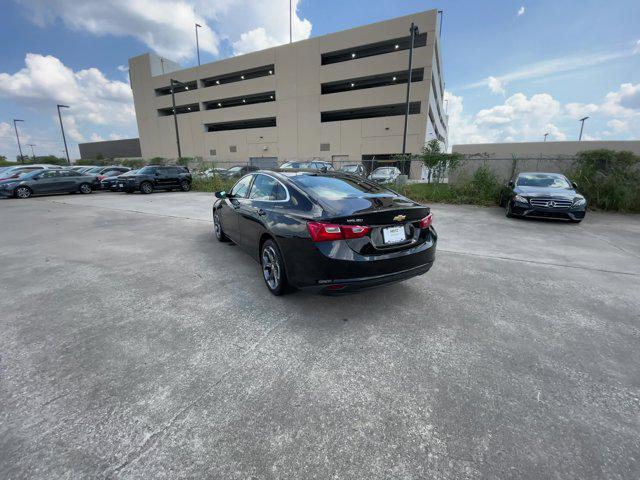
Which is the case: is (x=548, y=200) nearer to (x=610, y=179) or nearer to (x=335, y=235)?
(x=610, y=179)

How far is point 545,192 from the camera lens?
8.13m

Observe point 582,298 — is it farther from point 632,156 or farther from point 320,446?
point 632,156

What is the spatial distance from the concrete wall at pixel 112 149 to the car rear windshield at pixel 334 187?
6624cm

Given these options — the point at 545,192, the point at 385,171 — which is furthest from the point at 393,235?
the point at 385,171

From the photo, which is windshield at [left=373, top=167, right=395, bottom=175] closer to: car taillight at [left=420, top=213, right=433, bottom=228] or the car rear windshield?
the car rear windshield

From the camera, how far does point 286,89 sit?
117 ft

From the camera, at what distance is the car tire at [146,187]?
53.2ft

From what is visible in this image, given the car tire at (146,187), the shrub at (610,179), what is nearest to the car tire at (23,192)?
the car tire at (146,187)

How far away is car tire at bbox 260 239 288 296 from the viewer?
3.54m

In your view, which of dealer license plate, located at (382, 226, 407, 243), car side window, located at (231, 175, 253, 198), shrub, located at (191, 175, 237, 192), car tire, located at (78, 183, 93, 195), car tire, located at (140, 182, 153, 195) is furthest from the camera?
shrub, located at (191, 175, 237, 192)

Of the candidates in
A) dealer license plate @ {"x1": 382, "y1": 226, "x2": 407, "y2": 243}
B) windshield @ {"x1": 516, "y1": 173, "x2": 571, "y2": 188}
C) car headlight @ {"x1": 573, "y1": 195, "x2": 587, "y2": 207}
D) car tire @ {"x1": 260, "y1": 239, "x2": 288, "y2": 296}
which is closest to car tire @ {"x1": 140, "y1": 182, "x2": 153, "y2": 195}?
car tire @ {"x1": 260, "y1": 239, "x2": 288, "y2": 296}

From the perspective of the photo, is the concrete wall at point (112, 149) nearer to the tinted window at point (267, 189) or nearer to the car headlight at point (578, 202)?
the tinted window at point (267, 189)

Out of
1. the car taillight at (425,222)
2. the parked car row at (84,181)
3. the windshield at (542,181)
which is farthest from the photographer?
the parked car row at (84,181)

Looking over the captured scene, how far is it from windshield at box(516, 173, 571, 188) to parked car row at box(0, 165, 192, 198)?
53.4 feet
